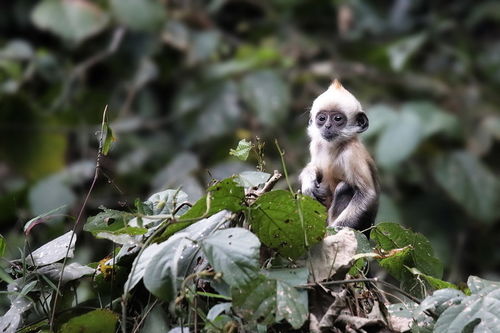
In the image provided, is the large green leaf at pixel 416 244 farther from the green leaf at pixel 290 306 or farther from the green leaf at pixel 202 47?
the green leaf at pixel 202 47

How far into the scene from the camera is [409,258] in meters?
3.12

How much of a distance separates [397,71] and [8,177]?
164 inches

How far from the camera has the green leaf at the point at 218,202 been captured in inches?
102

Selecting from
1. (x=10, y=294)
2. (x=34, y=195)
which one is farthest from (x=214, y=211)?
(x=34, y=195)

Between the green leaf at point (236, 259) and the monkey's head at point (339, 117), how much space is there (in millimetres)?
2547

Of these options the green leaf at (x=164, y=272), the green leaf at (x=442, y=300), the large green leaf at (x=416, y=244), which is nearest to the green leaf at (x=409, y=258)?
the large green leaf at (x=416, y=244)

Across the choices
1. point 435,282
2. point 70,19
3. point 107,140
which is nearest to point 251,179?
point 107,140

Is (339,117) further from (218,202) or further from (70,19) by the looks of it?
(70,19)

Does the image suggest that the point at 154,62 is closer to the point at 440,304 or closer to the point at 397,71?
the point at 397,71

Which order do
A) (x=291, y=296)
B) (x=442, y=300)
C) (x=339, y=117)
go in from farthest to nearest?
1. (x=339, y=117)
2. (x=442, y=300)
3. (x=291, y=296)

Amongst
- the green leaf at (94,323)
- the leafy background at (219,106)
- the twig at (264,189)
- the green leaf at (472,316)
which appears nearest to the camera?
the green leaf at (472,316)

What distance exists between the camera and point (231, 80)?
864 centimetres

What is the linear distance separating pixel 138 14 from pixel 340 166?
4256mm

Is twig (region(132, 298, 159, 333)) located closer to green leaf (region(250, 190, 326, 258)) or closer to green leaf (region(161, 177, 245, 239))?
green leaf (region(161, 177, 245, 239))
